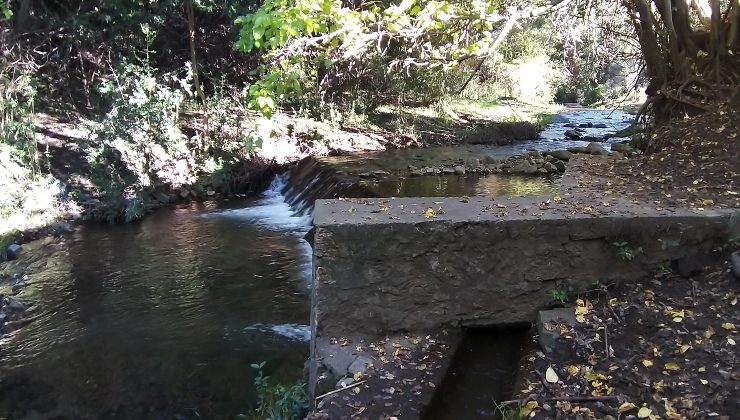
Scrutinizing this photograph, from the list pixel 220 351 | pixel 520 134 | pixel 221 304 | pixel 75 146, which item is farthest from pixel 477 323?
pixel 520 134

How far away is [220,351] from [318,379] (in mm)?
2250

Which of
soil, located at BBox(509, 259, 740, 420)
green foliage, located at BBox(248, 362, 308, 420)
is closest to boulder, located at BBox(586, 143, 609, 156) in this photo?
soil, located at BBox(509, 259, 740, 420)

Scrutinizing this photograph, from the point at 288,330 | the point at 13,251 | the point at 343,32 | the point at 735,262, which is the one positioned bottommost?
the point at 288,330

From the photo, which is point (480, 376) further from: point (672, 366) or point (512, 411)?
point (672, 366)

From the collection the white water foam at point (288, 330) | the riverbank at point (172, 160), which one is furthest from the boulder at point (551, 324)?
the riverbank at point (172, 160)

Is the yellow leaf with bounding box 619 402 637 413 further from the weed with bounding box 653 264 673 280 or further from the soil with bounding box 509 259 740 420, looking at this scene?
the weed with bounding box 653 264 673 280

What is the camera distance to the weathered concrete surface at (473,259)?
3.44m

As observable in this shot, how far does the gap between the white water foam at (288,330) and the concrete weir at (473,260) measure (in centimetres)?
186

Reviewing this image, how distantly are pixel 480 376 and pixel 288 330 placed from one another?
8.63ft

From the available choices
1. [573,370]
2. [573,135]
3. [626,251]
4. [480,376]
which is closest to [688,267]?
[626,251]

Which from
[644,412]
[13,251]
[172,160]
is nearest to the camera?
[644,412]

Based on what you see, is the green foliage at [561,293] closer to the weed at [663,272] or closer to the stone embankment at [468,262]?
the stone embankment at [468,262]

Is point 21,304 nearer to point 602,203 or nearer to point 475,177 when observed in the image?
point 602,203

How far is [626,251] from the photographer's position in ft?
11.3
